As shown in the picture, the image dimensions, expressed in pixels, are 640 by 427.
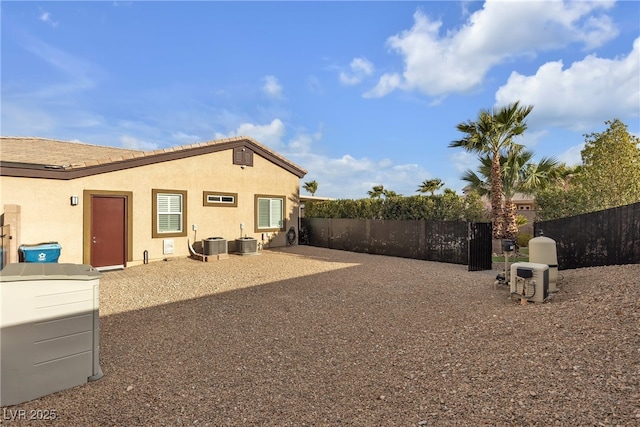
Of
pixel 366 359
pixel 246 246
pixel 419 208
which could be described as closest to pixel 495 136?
pixel 419 208

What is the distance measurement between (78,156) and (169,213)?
4.04m

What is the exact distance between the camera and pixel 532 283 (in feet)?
19.2

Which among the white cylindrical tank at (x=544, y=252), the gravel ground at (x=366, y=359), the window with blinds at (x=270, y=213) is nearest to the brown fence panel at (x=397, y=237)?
the window with blinds at (x=270, y=213)

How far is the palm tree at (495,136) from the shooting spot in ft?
46.1

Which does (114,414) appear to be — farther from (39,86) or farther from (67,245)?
(39,86)

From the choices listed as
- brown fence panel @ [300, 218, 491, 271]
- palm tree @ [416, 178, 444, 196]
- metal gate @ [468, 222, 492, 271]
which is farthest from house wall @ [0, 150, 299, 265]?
palm tree @ [416, 178, 444, 196]

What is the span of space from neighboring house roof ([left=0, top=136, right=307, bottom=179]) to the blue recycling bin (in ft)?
7.22

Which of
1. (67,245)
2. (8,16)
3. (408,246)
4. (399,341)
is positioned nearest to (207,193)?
(67,245)

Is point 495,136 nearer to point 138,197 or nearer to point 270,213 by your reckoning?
point 270,213

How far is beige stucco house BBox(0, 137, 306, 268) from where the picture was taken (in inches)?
366

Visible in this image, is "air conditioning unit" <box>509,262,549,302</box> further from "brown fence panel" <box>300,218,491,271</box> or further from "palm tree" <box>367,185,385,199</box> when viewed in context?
"palm tree" <box>367,185,385,199</box>

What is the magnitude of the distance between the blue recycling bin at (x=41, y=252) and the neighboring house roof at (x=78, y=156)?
220cm

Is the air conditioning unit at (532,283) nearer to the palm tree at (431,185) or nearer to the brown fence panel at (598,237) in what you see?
the brown fence panel at (598,237)

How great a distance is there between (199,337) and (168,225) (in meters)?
8.54
